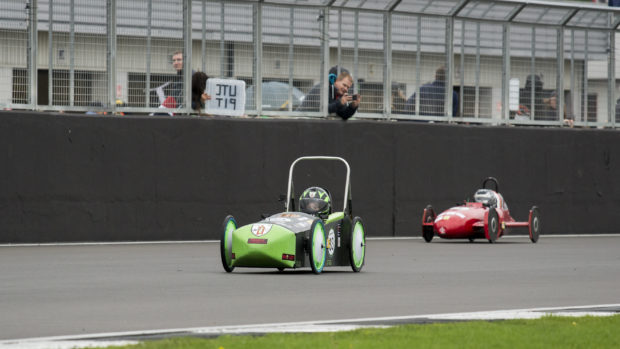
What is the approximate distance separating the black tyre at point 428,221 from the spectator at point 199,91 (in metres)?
4.71

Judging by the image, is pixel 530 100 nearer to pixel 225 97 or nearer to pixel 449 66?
pixel 449 66

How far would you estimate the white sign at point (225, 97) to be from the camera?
22.7m

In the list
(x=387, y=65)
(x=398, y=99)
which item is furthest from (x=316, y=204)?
(x=398, y=99)

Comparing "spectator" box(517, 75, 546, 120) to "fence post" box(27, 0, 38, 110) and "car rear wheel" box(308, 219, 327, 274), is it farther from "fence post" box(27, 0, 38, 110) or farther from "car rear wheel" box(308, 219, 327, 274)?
"car rear wheel" box(308, 219, 327, 274)

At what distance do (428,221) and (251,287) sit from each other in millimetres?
11250

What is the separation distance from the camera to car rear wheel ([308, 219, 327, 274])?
1430 cm

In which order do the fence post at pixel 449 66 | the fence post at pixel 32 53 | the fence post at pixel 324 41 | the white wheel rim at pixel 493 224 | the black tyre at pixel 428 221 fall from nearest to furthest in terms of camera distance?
1. the fence post at pixel 32 53
2. the white wheel rim at pixel 493 224
3. the black tyre at pixel 428 221
4. the fence post at pixel 324 41
5. the fence post at pixel 449 66

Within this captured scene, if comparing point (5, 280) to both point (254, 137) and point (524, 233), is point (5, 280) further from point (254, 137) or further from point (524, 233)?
point (524, 233)

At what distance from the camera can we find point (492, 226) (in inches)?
905

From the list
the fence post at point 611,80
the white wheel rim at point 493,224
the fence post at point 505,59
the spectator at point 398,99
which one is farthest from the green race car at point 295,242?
the fence post at point 611,80

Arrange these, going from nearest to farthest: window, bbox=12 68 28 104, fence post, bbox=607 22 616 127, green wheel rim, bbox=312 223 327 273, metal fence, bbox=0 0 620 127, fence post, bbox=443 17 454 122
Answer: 1. green wheel rim, bbox=312 223 327 273
2. window, bbox=12 68 28 104
3. metal fence, bbox=0 0 620 127
4. fence post, bbox=443 17 454 122
5. fence post, bbox=607 22 616 127

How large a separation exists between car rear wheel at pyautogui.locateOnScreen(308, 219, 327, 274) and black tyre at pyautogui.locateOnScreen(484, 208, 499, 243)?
849 cm

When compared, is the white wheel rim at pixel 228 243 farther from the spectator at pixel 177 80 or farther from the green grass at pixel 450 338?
the spectator at pixel 177 80

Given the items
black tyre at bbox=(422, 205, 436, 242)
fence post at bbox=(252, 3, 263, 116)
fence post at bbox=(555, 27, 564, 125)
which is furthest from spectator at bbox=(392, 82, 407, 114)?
fence post at bbox=(555, 27, 564, 125)
